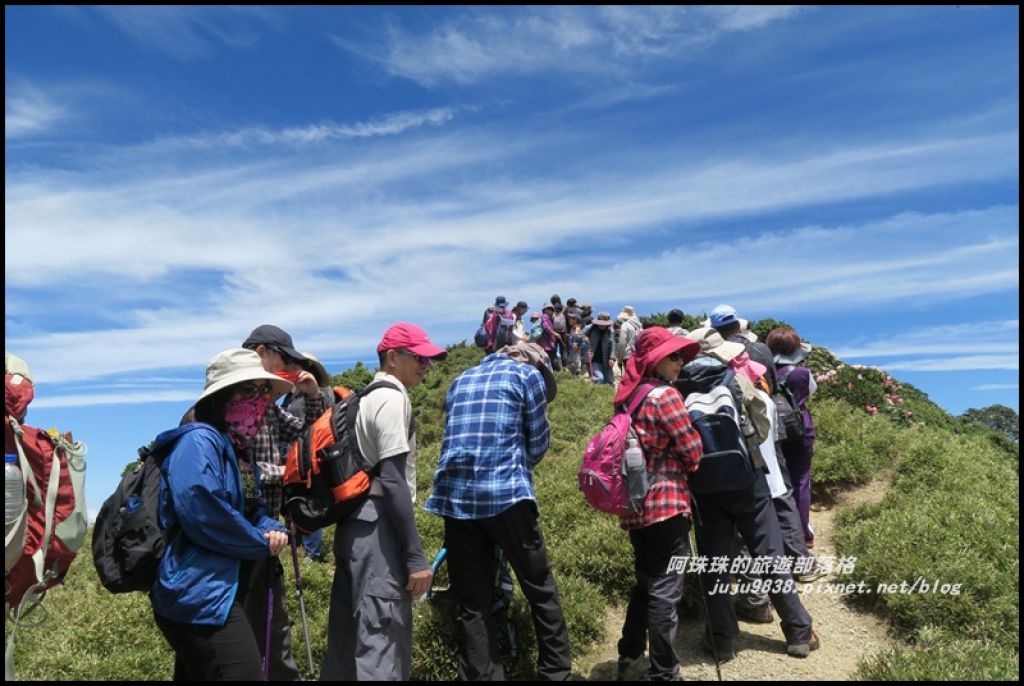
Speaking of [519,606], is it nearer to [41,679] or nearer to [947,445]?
[41,679]

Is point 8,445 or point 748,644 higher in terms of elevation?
point 8,445

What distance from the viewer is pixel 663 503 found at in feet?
15.1

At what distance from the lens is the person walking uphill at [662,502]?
4594mm

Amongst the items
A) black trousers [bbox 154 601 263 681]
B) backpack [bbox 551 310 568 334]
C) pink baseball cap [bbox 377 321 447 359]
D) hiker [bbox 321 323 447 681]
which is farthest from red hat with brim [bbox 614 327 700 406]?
backpack [bbox 551 310 568 334]

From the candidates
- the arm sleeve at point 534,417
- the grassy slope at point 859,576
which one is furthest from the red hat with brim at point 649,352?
the grassy slope at point 859,576

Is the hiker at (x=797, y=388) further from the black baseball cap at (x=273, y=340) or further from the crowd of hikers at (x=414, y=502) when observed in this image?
the black baseball cap at (x=273, y=340)

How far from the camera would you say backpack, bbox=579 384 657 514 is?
4.59m

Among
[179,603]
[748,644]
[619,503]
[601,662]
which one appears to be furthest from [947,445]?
[179,603]

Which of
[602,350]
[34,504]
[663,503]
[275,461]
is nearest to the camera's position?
[34,504]

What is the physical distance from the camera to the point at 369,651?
3891 millimetres

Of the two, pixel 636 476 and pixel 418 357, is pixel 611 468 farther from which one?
pixel 418 357

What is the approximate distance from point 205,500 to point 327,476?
2.58 feet

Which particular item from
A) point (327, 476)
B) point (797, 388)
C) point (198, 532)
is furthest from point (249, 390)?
point (797, 388)

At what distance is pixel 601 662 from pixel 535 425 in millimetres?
2214
